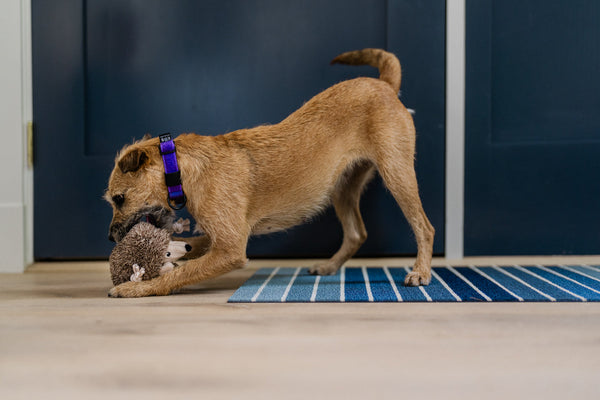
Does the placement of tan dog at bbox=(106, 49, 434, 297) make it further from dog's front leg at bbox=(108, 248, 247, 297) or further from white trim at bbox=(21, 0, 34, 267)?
white trim at bbox=(21, 0, 34, 267)

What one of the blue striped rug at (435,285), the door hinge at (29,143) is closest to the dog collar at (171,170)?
the blue striped rug at (435,285)

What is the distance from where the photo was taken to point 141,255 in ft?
5.06

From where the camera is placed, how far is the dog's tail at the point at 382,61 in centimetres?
193

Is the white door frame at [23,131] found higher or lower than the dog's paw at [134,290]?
higher

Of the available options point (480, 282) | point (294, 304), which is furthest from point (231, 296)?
point (480, 282)

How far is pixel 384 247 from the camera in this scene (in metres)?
2.32

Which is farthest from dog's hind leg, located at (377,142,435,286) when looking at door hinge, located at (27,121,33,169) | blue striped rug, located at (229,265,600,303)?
door hinge, located at (27,121,33,169)

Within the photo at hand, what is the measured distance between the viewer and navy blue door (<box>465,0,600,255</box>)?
2.26 metres

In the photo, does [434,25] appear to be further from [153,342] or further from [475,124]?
[153,342]

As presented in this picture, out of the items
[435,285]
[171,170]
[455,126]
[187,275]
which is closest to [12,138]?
[171,170]

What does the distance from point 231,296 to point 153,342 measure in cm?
50

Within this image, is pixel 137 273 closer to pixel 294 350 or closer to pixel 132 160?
pixel 132 160

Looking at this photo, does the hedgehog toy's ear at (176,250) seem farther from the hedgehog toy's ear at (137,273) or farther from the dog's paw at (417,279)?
the dog's paw at (417,279)

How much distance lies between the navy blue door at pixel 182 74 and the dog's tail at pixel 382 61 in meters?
0.26
